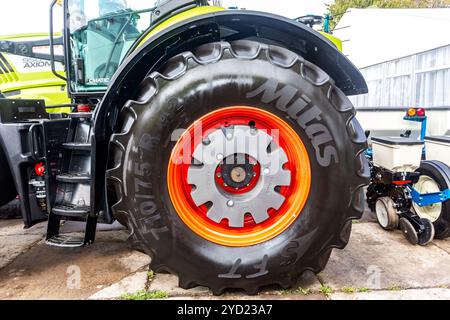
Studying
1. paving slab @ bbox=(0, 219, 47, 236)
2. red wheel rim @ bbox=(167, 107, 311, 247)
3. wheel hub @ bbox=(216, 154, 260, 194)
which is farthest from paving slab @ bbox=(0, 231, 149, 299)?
wheel hub @ bbox=(216, 154, 260, 194)

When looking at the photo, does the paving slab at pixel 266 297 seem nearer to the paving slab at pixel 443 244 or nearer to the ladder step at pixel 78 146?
the ladder step at pixel 78 146

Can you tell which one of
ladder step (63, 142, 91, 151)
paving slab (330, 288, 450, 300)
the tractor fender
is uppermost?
the tractor fender

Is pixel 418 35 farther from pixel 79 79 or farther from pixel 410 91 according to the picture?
pixel 79 79

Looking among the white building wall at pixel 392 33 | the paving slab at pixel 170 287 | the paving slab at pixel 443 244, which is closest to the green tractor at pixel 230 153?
the paving slab at pixel 170 287

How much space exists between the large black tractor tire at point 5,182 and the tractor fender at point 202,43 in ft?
2.83

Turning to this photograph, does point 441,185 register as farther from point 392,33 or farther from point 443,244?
point 392,33

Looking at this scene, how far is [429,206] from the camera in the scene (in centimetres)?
327

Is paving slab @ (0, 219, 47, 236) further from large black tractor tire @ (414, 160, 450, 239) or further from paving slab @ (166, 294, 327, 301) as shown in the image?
large black tractor tire @ (414, 160, 450, 239)

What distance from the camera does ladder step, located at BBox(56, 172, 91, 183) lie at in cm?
230

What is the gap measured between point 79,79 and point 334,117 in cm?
211

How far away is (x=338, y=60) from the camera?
2.17 meters

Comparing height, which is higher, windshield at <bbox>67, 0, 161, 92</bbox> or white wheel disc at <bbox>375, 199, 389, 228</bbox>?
windshield at <bbox>67, 0, 161, 92</bbox>

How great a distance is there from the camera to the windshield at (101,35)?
9.41 ft

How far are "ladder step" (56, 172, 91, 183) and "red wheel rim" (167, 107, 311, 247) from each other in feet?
2.04
